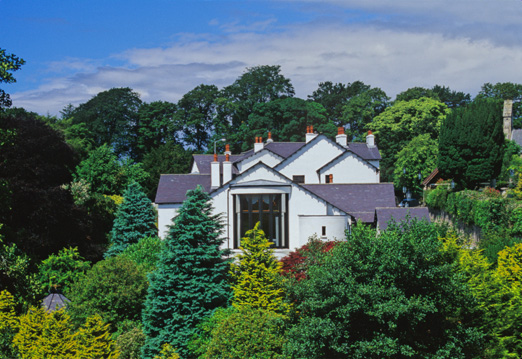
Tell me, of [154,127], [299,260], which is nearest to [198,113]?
[154,127]

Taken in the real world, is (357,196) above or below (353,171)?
below

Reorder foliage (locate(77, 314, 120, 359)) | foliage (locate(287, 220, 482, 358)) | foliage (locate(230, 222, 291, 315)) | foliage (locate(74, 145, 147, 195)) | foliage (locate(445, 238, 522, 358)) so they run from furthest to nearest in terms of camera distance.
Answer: foliage (locate(74, 145, 147, 195)) → foliage (locate(230, 222, 291, 315)) → foliage (locate(445, 238, 522, 358)) → foliage (locate(77, 314, 120, 359)) → foliage (locate(287, 220, 482, 358))

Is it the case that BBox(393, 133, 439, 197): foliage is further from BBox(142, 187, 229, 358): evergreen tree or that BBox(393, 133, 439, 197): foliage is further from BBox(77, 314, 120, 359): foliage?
BBox(77, 314, 120, 359): foliage

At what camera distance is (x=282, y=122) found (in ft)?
276

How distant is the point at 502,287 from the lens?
20.9 meters

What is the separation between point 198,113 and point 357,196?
47111 millimetres

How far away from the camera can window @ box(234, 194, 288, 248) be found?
34.0 m

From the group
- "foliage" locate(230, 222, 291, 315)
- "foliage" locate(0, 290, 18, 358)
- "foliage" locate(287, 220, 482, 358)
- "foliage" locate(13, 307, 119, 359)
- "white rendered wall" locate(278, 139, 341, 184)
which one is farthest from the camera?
"white rendered wall" locate(278, 139, 341, 184)

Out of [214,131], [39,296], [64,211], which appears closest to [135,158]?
[214,131]

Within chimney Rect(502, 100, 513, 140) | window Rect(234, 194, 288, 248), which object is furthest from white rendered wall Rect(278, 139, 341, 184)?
chimney Rect(502, 100, 513, 140)

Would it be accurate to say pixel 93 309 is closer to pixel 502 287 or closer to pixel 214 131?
pixel 502 287

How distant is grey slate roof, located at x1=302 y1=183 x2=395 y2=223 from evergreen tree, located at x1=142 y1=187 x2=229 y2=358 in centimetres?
1205

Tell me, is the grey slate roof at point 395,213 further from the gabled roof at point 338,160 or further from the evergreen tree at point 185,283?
the evergreen tree at point 185,283

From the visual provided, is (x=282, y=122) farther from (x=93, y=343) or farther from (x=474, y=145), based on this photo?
(x=93, y=343)
